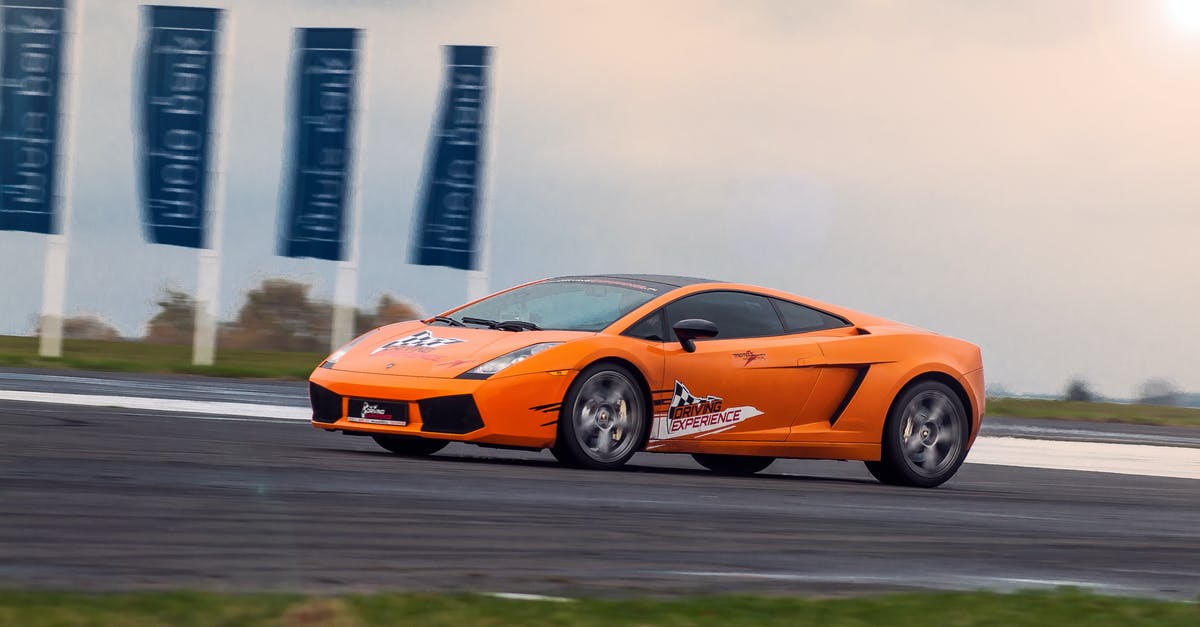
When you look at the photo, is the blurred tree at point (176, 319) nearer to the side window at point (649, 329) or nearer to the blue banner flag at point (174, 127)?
the blue banner flag at point (174, 127)

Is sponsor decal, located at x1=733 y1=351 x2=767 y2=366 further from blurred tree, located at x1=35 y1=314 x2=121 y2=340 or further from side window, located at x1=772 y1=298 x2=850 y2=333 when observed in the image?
blurred tree, located at x1=35 y1=314 x2=121 y2=340

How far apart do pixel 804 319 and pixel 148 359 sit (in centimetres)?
2557

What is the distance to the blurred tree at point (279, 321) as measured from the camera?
162 ft

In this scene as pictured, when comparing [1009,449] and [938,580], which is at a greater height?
[938,580]

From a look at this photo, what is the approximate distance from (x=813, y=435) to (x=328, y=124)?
24.7 metres

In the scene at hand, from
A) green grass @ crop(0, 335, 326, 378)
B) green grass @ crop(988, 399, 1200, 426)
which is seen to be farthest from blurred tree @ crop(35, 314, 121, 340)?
green grass @ crop(988, 399, 1200, 426)

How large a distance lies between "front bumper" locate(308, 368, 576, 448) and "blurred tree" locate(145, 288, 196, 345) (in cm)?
3836

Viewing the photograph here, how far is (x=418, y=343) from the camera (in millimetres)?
10352

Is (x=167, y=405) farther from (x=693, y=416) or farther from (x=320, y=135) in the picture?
(x=320, y=135)

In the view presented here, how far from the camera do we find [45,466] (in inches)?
321

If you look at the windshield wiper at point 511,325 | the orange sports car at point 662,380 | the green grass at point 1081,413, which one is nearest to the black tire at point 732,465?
the orange sports car at point 662,380

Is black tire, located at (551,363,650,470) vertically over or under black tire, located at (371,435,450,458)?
over

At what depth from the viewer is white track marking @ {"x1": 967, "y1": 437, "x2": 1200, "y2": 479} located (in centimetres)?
1558

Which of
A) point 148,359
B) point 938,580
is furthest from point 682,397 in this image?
point 148,359
